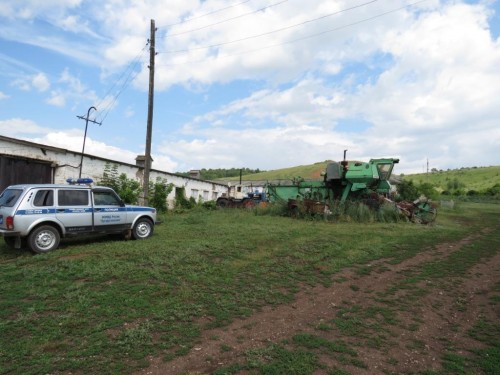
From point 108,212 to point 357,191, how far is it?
1309 centimetres

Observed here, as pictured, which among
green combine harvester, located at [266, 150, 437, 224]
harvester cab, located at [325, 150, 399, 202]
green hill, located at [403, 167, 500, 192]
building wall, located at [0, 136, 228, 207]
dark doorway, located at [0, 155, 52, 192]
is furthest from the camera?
green hill, located at [403, 167, 500, 192]

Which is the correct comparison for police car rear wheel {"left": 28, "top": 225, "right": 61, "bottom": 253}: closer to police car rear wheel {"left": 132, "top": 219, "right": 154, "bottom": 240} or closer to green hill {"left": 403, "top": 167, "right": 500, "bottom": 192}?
police car rear wheel {"left": 132, "top": 219, "right": 154, "bottom": 240}

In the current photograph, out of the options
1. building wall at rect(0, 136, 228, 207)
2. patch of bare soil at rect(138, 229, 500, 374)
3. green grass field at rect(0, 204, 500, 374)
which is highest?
building wall at rect(0, 136, 228, 207)

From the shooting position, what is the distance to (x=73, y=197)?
9.95 meters

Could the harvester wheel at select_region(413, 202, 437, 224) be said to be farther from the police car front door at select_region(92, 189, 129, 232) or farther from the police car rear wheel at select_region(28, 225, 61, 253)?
the police car rear wheel at select_region(28, 225, 61, 253)

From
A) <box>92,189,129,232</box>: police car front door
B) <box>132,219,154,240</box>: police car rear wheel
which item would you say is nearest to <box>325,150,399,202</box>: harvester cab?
<box>132,219,154,240</box>: police car rear wheel

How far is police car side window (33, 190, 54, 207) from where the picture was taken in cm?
923

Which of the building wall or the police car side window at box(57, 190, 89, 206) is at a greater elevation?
the building wall

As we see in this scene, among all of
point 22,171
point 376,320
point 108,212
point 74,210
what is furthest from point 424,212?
point 22,171

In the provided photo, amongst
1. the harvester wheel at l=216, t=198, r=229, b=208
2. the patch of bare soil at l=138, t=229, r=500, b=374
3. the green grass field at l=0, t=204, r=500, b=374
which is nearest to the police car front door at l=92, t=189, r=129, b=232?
the green grass field at l=0, t=204, r=500, b=374

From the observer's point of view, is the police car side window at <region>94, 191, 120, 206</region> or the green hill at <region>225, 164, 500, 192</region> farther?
the green hill at <region>225, 164, 500, 192</region>

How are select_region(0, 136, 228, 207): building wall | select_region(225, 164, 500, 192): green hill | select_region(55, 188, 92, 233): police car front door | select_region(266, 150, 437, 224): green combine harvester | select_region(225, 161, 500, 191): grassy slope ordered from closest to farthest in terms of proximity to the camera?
select_region(55, 188, 92, 233): police car front door
select_region(0, 136, 228, 207): building wall
select_region(266, 150, 437, 224): green combine harvester
select_region(225, 164, 500, 192): green hill
select_region(225, 161, 500, 191): grassy slope

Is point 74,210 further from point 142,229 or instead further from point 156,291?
point 156,291

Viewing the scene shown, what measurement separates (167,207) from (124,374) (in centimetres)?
2035
